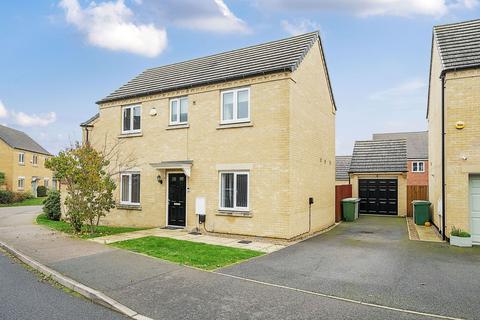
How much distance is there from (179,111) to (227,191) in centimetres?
409

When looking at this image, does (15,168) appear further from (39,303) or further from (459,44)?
(459,44)

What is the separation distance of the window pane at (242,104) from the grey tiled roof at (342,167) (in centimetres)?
2027

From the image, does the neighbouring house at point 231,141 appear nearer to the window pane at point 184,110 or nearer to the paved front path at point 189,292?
the window pane at point 184,110

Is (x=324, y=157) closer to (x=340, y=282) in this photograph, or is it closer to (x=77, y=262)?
(x=340, y=282)

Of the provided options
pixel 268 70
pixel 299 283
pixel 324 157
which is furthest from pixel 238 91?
pixel 299 283

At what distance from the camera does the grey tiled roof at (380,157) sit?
73.8 feet

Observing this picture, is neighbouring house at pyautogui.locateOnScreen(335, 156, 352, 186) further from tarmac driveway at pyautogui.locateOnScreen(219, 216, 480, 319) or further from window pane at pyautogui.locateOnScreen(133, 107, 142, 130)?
window pane at pyautogui.locateOnScreen(133, 107, 142, 130)

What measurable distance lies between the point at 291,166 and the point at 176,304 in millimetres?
6788

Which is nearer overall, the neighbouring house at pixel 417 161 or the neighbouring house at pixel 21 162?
the neighbouring house at pixel 21 162

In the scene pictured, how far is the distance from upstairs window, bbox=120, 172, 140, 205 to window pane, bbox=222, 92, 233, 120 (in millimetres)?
5206

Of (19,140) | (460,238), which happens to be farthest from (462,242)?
(19,140)

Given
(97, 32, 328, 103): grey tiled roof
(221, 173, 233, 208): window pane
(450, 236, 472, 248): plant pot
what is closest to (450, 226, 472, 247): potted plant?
(450, 236, 472, 248): plant pot

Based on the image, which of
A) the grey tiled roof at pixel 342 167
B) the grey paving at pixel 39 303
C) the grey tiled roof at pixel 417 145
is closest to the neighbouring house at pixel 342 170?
the grey tiled roof at pixel 342 167

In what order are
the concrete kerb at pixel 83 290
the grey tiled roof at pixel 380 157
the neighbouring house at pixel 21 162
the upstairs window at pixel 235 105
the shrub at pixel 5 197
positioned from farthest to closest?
the neighbouring house at pixel 21 162 < the shrub at pixel 5 197 < the grey tiled roof at pixel 380 157 < the upstairs window at pixel 235 105 < the concrete kerb at pixel 83 290
